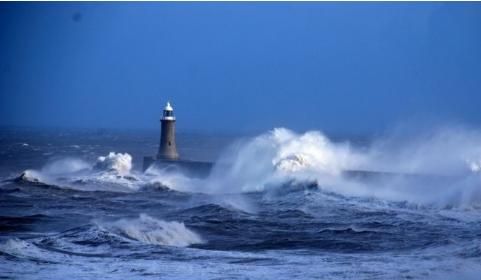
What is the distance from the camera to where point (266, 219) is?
1520 centimetres

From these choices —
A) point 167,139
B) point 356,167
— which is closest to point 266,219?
point 356,167

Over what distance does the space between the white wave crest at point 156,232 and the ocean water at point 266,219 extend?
0.04m

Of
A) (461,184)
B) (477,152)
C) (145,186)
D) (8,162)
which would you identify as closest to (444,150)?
(477,152)

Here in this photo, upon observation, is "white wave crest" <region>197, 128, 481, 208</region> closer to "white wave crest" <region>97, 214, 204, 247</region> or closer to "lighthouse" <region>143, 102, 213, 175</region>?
"lighthouse" <region>143, 102, 213, 175</region>

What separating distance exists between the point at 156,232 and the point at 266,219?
321cm

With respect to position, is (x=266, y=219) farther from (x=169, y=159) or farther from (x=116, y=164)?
(x=116, y=164)

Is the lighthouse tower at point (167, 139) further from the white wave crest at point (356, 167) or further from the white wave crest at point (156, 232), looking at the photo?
the white wave crest at point (156, 232)

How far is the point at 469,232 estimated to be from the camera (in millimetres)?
12414

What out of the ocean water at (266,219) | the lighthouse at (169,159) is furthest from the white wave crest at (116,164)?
the ocean water at (266,219)

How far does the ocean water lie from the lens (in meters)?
9.82

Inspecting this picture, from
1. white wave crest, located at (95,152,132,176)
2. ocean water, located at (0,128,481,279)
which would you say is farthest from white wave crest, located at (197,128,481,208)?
white wave crest, located at (95,152,132,176)

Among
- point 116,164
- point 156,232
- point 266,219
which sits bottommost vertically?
point 156,232

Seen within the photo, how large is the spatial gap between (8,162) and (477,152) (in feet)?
88.5

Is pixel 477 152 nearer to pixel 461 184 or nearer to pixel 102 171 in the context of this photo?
pixel 461 184
